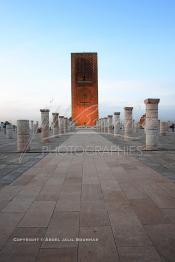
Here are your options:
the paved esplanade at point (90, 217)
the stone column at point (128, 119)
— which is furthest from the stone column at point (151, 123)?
the stone column at point (128, 119)

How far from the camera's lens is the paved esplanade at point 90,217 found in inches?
124

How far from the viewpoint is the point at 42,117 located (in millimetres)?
21719

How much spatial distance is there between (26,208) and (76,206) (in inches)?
31.8

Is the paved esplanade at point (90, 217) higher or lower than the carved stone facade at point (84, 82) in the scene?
lower

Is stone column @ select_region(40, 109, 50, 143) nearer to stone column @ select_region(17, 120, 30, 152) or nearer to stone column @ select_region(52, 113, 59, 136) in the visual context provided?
stone column @ select_region(52, 113, 59, 136)

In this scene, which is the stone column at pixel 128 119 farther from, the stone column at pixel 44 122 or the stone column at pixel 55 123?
the stone column at pixel 55 123

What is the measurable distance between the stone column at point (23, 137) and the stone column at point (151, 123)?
19.2 feet

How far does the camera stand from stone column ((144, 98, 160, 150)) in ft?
46.1

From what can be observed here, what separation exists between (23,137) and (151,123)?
20.6ft

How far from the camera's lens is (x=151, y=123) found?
1423cm

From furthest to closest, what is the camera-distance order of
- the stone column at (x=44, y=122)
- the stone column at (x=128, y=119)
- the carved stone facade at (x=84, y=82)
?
the carved stone facade at (x=84, y=82) < the stone column at (x=128, y=119) < the stone column at (x=44, y=122)

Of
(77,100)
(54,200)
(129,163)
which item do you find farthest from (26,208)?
(77,100)

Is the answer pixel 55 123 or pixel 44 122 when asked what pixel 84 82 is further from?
pixel 44 122

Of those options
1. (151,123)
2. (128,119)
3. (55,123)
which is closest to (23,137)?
(151,123)
